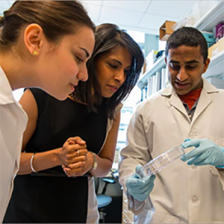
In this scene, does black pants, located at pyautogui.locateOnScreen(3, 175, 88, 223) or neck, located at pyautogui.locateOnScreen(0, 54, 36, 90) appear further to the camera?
black pants, located at pyautogui.locateOnScreen(3, 175, 88, 223)

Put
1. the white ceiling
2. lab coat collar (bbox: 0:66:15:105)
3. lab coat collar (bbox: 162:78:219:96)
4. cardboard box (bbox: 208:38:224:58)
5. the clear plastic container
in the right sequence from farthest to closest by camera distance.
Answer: the white ceiling
cardboard box (bbox: 208:38:224:58)
lab coat collar (bbox: 162:78:219:96)
the clear plastic container
lab coat collar (bbox: 0:66:15:105)

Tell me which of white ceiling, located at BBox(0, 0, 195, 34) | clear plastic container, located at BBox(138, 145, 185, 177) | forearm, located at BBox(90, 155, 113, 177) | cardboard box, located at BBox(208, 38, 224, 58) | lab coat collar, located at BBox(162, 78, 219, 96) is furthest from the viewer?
white ceiling, located at BBox(0, 0, 195, 34)

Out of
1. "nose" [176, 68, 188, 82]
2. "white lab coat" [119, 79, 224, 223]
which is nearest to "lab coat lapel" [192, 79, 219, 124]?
"white lab coat" [119, 79, 224, 223]

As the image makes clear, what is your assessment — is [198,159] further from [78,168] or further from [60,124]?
[60,124]

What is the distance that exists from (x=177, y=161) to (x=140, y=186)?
240 mm

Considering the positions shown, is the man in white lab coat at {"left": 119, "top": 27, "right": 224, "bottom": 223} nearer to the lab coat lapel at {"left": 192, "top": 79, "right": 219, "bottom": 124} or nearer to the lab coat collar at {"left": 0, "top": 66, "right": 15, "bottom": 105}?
the lab coat lapel at {"left": 192, "top": 79, "right": 219, "bottom": 124}

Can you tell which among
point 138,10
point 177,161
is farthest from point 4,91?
point 138,10

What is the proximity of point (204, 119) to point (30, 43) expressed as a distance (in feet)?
2.86

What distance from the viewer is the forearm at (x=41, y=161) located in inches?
35.2

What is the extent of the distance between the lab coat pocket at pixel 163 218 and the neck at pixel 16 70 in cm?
81

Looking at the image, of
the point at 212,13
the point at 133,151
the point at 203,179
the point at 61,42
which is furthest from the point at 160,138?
the point at 212,13

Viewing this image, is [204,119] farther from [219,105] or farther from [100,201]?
[100,201]

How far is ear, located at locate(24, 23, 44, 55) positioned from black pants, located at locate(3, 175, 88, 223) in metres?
0.60

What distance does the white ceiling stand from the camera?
9.54 ft
